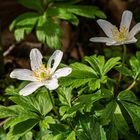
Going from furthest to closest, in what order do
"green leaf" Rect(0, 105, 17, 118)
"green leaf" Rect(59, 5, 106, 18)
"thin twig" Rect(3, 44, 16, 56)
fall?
"thin twig" Rect(3, 44, 16, 56), "green leaf" Rect(59, 5, 106, 18), "green leaf" Rect(0, 105, 17, 118)

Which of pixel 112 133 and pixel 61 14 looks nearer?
pixel 112 133

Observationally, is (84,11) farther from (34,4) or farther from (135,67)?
(135,67)

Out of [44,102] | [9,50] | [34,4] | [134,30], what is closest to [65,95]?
[44,102]

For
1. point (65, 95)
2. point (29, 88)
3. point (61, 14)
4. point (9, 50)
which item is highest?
point (61, 14)

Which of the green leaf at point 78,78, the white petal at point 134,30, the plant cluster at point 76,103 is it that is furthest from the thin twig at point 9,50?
the white petal at point 134,30

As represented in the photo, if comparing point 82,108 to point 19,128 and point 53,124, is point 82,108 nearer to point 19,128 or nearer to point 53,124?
point 53,124

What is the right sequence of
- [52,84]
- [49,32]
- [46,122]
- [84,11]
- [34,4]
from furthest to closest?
[34,4] → [84,11] → [49,32] → [46,122] → [52,84]

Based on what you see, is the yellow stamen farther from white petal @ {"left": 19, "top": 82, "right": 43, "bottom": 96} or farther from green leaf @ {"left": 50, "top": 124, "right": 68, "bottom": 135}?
green leaf @ {"left": 50, "top": 124, "right": 68, "bottom": 135}

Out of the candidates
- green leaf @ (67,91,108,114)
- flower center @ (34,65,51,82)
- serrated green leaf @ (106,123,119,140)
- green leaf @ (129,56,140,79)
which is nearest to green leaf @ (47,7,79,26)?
green leaf @ (129,56,140,79)

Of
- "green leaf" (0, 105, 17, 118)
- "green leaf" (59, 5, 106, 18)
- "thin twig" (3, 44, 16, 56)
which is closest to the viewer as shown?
"green leaf" (0, 105, 17, 118)
